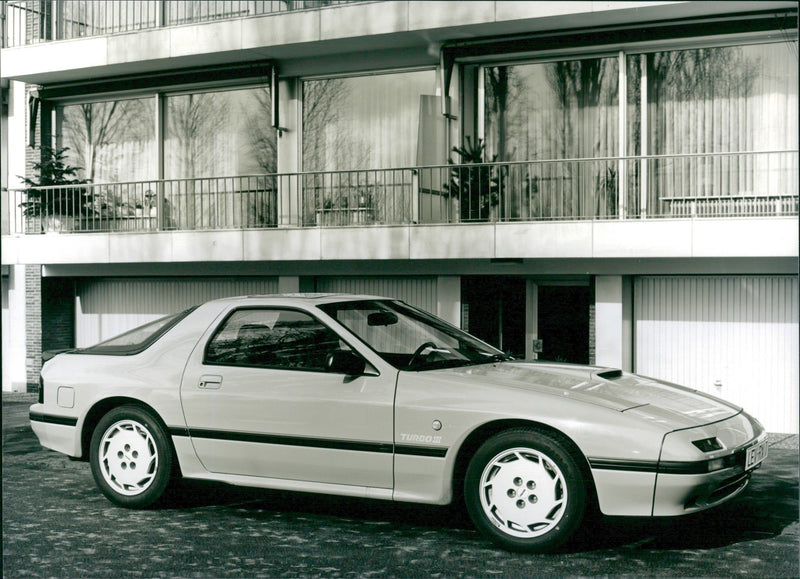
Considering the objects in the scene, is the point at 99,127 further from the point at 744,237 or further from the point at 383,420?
the point at 383,420

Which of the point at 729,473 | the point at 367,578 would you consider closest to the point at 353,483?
the point at 367,578

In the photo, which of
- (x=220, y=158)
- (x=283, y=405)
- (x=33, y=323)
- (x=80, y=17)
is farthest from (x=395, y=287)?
(x=283, y=405)

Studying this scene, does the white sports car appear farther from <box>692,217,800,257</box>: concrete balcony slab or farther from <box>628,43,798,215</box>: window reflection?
<box>628,43,798,215</box>: window reflection

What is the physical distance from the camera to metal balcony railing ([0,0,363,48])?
16.9 meters

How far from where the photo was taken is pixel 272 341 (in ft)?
21.1

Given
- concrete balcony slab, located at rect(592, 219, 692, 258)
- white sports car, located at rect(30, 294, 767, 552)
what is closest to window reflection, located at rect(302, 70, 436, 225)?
concrete balcony slab, located at rect(592, 219, 692, 258)

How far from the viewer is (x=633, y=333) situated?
13.2 metres

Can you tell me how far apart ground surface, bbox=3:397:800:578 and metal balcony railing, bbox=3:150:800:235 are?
6166 mm

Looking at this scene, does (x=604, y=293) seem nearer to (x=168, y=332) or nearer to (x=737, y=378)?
(x=737, y=378)

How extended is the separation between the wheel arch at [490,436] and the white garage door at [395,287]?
879 centimetres

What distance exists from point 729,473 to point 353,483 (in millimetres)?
2267

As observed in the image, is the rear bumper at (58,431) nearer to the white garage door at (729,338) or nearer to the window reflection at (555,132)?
the window reflection at (555,132)

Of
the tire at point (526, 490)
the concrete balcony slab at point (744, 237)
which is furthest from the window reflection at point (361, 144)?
the tire at point (526, 490)

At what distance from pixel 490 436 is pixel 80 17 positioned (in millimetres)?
14761
